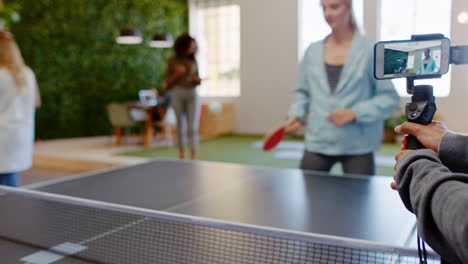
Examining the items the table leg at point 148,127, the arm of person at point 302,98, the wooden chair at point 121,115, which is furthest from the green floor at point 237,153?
the arm of person at point 302,98

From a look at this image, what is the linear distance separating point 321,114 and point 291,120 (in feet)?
0.52

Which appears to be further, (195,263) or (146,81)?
(146,81)

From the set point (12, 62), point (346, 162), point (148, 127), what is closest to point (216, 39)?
point (148, 127)

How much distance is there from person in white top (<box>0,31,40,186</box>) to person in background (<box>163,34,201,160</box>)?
74.7 inches

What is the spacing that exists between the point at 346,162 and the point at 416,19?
2.34 ft

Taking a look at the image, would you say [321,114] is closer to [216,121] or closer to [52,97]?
[216,121]

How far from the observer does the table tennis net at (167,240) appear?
90 cm

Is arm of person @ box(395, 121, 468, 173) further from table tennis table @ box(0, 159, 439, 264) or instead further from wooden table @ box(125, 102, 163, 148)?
wooden table @ box(125, 102, 163, 148)

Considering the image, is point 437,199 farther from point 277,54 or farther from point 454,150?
point 277,54

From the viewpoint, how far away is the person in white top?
2277 millimetres

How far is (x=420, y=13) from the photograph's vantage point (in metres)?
1.26

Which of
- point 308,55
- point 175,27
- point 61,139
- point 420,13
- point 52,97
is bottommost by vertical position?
point 61,139

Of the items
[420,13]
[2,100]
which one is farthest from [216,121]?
[420,13]

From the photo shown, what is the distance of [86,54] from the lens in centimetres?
758
